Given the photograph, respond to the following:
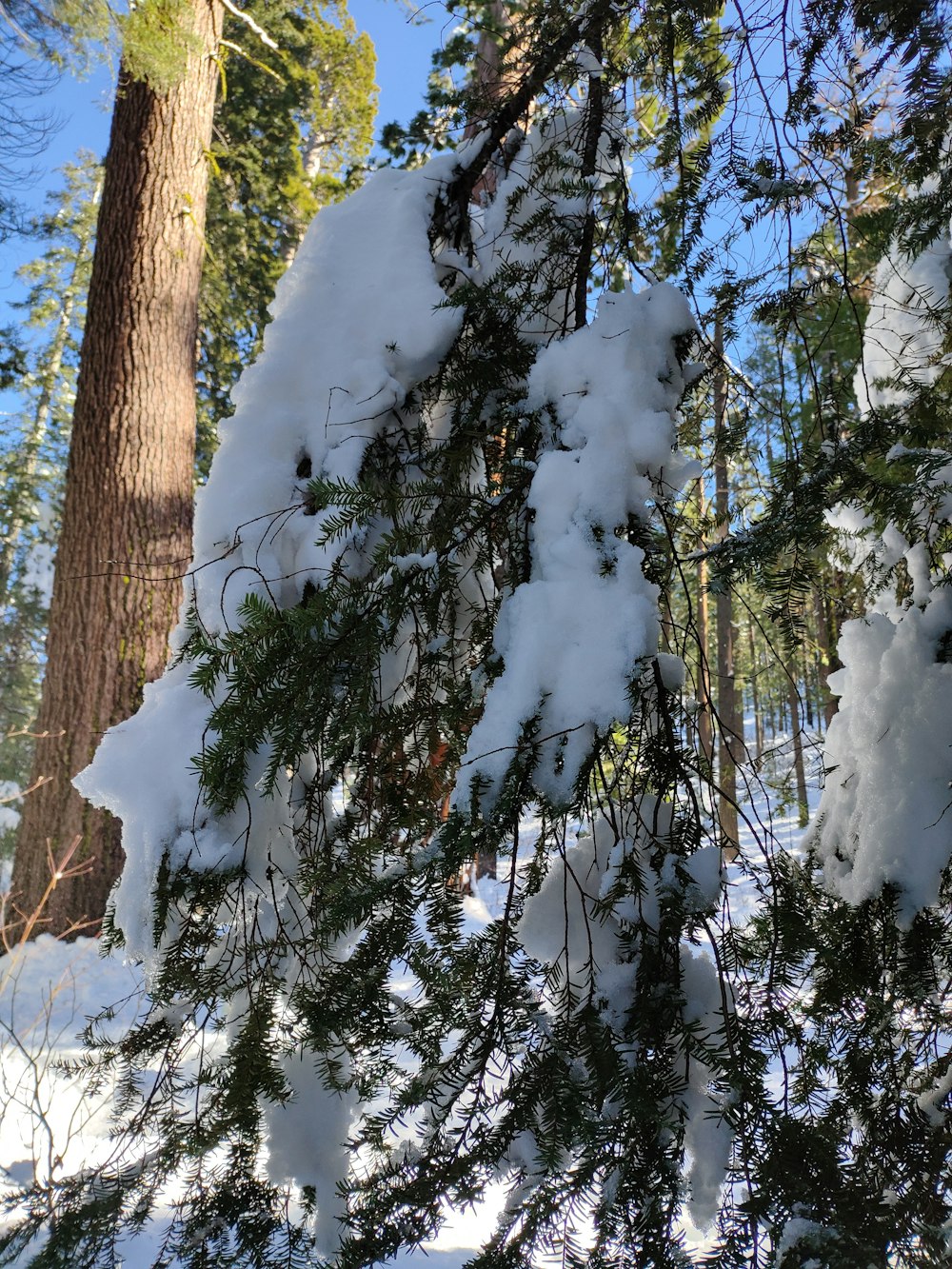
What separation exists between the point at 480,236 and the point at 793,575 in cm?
125

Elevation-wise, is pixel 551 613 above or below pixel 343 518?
below

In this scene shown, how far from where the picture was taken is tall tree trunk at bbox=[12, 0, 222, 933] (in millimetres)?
4262

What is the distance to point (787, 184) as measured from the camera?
1.37 metres

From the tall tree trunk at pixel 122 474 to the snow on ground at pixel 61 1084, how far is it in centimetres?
29

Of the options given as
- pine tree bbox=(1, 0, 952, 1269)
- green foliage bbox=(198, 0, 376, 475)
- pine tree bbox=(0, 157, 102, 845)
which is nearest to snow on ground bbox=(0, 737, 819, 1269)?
pine tree bbox=(1, 0, 952, 1269)

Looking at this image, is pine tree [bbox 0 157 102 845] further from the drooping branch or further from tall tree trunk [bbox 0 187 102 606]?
the drooping branch

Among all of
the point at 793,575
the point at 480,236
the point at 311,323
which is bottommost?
the point at 793,575

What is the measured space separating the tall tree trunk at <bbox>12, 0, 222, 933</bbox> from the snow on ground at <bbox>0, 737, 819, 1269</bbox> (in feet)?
0.95

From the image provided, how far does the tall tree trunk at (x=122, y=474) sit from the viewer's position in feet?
14.0

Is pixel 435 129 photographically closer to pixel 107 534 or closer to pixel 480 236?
pixel 480 236

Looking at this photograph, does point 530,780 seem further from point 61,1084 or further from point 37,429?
point 37,429

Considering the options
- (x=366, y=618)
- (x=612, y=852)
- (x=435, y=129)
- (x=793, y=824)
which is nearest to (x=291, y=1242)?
(x=612, y=852)

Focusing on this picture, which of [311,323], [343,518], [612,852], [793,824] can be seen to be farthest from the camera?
[793,824]

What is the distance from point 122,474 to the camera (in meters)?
4.38
